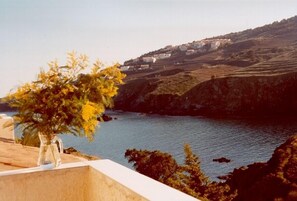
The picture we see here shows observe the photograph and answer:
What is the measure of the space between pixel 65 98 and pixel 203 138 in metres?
55.5

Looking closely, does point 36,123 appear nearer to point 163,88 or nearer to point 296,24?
point 163,88

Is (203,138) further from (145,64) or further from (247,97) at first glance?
(145,64)

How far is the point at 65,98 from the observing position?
288 centimetres

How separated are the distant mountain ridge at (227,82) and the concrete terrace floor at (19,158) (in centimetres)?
7934

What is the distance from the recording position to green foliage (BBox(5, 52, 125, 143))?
2855mm

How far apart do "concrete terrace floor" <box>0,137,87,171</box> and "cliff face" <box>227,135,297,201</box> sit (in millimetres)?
20212

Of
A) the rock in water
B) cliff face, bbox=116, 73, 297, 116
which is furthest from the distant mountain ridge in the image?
the rock in water

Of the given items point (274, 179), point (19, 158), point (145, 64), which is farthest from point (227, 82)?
point (19, 158)

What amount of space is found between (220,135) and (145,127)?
16073mm

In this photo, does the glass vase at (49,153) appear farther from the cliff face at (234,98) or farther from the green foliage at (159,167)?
the cliff face at (234,98)

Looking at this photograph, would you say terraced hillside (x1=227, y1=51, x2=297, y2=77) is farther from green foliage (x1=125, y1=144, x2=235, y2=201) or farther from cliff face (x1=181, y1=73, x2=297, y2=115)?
green foliage (x1=125, y1=144, x2=235, y2=201)

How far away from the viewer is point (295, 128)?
2318 inches

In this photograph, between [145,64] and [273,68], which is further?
[145,64]

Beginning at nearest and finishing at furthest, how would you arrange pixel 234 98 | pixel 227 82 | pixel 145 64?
pixel 234 98, pixel 227 82, pixel 145 64
